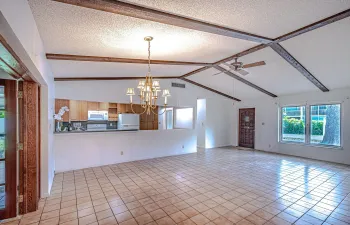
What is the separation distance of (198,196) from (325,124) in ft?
17.7

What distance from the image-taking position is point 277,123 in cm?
703

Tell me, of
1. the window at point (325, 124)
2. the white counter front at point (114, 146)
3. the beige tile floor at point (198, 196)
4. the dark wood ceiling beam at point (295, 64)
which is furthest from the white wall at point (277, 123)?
the white counter front at point (114, 146)

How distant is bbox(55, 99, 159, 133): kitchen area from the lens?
19.1 feet

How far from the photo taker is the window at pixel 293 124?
6.44 m

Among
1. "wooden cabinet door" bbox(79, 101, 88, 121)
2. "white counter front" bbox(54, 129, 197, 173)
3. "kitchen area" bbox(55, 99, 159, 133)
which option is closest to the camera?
"white counter front" bbox(54, 129, 197, 173)

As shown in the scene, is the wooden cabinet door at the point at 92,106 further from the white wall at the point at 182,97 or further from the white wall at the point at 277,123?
the white wall at the point at 277,123

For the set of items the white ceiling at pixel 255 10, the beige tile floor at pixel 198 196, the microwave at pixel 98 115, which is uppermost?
the white ceiling at pixel 255 10

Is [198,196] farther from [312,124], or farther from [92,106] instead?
[312,124]

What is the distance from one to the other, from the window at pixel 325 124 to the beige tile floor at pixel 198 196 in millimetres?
1020

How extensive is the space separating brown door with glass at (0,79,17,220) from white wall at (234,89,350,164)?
304 inches

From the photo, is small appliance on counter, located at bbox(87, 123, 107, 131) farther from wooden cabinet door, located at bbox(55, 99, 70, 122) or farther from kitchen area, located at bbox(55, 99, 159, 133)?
wooden cabinet door, located at bbox(55, 99, 70, 122)

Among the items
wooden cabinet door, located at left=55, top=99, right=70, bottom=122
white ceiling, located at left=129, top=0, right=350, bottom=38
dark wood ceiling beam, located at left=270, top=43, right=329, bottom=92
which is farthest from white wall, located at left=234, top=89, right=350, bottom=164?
wooden cabinet door, located at left=55, top=99, right=70, bottom=122

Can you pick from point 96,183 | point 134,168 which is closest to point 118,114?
point 134,168

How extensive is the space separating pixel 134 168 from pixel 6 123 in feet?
9.90
